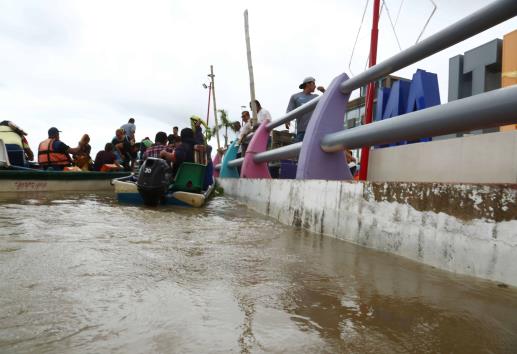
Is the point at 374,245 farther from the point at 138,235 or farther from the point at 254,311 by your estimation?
the point at 138,235

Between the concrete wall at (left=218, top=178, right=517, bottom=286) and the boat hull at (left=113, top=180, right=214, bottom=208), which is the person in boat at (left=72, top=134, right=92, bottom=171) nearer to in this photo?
the boat hull at (left=113, top=180, right=214, bottom=208)

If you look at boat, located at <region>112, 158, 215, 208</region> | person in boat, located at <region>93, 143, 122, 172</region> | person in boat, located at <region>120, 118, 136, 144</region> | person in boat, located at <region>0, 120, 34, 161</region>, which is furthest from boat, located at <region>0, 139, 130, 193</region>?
person in boat, located at <region>120, 118, 136, 144</region>

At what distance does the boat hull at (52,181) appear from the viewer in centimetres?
663

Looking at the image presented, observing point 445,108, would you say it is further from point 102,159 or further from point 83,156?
point 83,156

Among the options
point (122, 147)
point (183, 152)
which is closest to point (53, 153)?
point (122, 147)

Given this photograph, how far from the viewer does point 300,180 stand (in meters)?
3.53

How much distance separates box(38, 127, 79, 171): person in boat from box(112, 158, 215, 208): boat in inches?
102

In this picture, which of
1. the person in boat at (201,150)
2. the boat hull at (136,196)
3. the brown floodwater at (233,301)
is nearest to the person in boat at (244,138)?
the person in boat at (201,150)

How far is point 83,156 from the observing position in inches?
362

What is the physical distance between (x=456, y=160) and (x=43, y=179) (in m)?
7.01

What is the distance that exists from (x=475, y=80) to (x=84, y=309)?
5.70 metres

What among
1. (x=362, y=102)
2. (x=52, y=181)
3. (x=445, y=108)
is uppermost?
(x=362, y=102)

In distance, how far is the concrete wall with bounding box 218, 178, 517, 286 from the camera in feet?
5.26

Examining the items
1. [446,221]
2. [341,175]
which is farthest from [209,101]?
[446,221]
